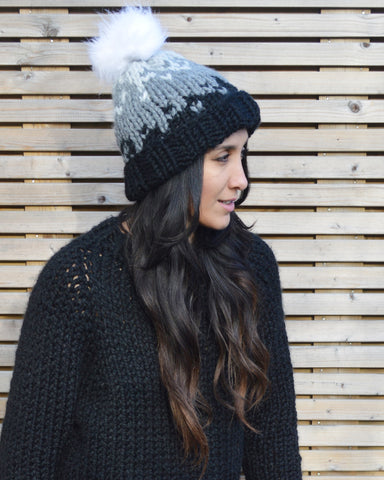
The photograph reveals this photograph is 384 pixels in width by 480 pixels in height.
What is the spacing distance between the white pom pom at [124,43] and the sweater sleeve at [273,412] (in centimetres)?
71

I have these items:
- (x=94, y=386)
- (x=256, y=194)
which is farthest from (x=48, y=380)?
(x=256, y=194)

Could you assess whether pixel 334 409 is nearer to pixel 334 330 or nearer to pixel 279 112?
pixel 334 330

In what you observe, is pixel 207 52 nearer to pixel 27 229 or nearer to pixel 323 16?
pixel 323 16

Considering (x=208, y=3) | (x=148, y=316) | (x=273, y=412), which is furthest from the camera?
(x=208, y=3)

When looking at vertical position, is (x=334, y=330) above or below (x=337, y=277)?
below

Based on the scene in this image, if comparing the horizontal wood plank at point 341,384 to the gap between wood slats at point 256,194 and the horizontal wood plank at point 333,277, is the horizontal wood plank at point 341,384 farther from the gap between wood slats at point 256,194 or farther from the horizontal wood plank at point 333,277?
A: the gap between wood slats at point 256,194

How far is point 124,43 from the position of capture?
134 cm

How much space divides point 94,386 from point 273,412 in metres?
0.59

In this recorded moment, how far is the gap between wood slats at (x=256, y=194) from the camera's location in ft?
6.91

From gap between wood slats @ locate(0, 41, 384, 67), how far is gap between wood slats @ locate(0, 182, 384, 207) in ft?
1.72

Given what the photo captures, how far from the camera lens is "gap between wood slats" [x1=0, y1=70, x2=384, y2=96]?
2062mm

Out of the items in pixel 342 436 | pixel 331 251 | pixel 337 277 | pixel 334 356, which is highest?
pixel 331 251

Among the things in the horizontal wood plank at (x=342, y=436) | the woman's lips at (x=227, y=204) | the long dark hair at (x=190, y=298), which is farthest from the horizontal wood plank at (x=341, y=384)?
the woman's lips at (x=227, y=204)

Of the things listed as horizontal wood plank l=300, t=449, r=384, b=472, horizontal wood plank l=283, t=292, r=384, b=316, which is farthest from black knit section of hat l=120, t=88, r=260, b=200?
horizontal wood plank l=300, t=449, r=384, b=472
